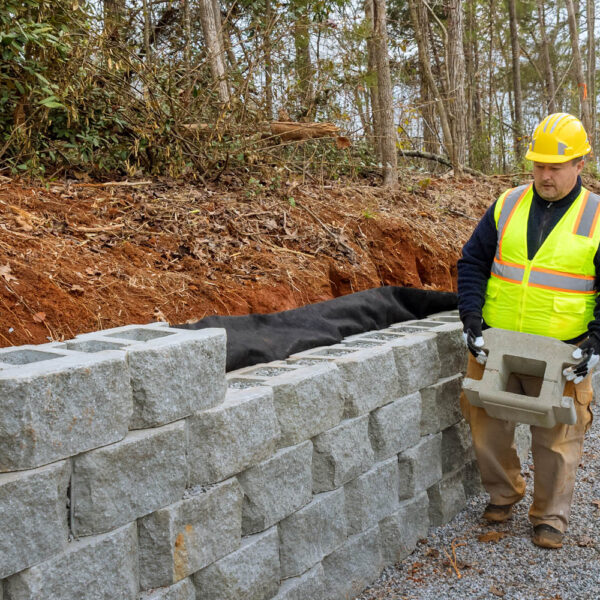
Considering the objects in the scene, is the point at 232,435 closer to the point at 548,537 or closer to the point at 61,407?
the point at 61,407

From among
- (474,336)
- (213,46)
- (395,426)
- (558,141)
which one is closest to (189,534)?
(395,426)

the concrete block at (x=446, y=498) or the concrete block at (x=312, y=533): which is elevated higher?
the concrete block at (x=312, y=533)

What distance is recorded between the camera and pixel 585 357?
358 cm

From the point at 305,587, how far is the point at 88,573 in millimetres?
1321

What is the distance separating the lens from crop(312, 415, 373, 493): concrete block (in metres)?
3.35

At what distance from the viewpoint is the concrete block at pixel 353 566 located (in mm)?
3461

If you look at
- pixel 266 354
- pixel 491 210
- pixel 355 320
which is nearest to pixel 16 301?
pixel 266 354

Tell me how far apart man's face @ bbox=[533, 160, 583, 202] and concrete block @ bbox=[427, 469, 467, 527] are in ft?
6.33

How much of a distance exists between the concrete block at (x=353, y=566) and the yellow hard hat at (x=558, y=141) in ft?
7.56

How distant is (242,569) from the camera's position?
9.39ft

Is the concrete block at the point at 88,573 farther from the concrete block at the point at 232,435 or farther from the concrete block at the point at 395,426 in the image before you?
the concrete block at the point at 395,426

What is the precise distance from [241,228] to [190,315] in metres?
1.37

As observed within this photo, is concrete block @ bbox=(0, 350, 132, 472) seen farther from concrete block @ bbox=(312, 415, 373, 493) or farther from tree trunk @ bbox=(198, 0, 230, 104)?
tree trunk @ bbox=(198, 0, 230, 104)

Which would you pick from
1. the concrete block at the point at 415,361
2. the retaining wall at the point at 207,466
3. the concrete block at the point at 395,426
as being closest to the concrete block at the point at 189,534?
the retaining wall at the point at 207,466
